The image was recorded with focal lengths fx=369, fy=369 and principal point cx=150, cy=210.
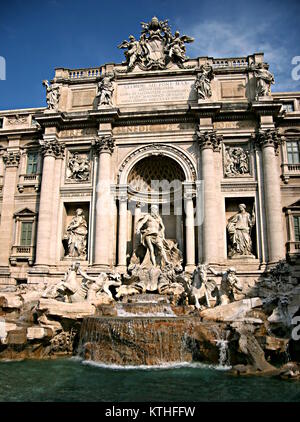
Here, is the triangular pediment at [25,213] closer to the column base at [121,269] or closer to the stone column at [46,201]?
the stone column at [46,201]

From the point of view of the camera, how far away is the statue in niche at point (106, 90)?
21266 mm

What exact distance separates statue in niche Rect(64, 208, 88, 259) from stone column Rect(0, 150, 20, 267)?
11.7ft

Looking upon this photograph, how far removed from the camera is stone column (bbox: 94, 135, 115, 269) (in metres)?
19.4

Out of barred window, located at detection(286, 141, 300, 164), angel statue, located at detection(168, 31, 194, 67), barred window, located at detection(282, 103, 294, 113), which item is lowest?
barred window, located at detection(286, 141, 300, 164)

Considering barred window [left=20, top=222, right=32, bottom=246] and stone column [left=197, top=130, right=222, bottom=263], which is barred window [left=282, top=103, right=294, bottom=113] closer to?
stone column [left=197, top=130, right=222, bottom=263]

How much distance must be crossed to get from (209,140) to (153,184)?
169 inches

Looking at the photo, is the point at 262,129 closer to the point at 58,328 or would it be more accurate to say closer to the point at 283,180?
the point at 283,180

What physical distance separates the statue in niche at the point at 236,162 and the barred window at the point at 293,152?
2.40 metres

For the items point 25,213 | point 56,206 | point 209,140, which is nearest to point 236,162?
point 209,140

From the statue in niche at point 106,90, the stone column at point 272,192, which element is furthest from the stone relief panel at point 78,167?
the stone column at point 272,192

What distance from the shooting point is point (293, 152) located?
20.7m

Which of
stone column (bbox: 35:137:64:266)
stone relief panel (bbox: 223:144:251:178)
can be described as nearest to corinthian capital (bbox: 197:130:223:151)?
stone relief panel (bbox: 223:144:251:178)

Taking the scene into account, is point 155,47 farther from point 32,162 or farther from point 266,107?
point 32,162

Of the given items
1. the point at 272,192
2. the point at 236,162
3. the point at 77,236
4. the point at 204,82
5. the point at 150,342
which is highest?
the point at 204,82
